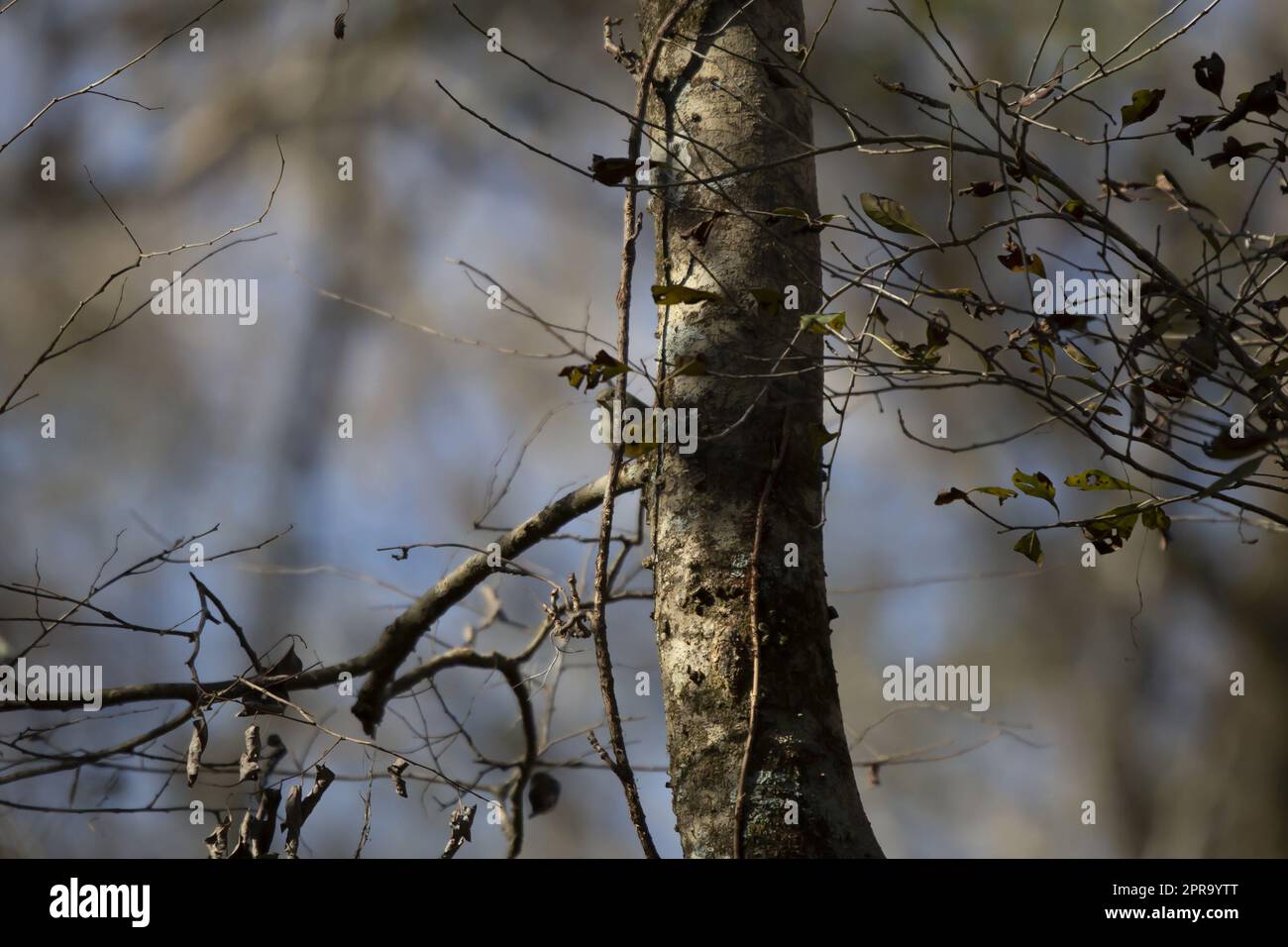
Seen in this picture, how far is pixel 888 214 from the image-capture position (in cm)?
137

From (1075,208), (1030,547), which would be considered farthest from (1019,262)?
(1030,547)

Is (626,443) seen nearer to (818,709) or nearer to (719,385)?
(719,385)

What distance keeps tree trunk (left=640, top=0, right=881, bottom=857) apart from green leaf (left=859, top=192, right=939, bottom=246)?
0.11 m

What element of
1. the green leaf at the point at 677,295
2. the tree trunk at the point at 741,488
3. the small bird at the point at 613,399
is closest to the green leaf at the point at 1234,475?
the tree trunk at the point at 741,488

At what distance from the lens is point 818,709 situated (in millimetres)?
1482

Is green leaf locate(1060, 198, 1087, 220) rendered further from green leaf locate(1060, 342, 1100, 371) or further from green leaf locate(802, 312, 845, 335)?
green leaf locate(802, 312, 845, 335)

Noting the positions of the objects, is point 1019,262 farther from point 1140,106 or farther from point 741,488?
point 741,488

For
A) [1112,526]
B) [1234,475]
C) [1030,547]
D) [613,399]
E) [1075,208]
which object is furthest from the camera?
[613,399]

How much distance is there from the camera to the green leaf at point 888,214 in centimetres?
137

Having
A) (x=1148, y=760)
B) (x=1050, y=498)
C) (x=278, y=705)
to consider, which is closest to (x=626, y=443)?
(x=1050, y=498)

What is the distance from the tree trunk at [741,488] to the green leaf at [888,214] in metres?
0.11

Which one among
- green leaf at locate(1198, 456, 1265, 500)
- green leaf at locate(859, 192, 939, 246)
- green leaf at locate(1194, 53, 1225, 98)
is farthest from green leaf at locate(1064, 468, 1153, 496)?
green leaf at locate(1194, 53, 1225, 98)

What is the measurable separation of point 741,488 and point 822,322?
32cm

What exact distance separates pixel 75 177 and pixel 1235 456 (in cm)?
790
